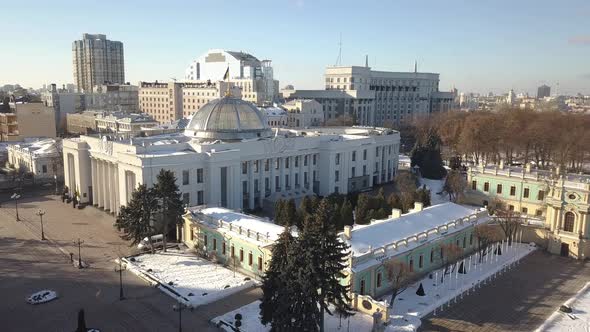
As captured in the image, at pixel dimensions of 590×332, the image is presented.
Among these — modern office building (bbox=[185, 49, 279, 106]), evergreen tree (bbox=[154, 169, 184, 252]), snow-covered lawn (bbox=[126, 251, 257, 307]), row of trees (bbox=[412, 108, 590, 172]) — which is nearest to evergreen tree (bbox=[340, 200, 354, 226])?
snow-covered lawn (bbox=[126, 251, 257, 307])

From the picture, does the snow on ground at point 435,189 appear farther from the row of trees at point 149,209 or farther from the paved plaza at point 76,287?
the paved plaza at point 76,287

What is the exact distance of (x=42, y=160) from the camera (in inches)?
2781

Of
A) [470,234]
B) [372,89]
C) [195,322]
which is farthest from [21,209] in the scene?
[372,89]

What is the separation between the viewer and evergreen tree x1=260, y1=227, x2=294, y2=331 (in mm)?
23875

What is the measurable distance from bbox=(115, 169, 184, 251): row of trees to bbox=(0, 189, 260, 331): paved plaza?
3.20 metres

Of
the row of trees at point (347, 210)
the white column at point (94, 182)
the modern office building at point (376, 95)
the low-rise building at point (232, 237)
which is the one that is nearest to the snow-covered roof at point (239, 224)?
the low-rise building at point (232, 237)

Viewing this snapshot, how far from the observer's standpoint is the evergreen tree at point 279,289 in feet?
78.3

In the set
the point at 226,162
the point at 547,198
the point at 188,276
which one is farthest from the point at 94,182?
the point at 547,198

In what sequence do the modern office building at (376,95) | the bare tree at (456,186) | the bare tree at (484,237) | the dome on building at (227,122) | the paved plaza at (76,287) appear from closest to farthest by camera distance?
1. the paved plaza at (76,287)
2. the bare tree at (484,237)
3. the bare tree at (456,186)
4. the dome on building at (227,122)
5. the modern office building at (376,95)

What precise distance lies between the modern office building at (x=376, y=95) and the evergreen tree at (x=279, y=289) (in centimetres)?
10252

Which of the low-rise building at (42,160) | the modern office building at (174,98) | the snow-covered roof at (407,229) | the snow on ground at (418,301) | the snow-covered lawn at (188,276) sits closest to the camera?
the snow on ground at (418,301)

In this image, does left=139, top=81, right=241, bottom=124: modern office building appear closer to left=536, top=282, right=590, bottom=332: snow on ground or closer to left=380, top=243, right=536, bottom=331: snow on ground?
left=380, top=243, right=536, bottom=331: snow on ground

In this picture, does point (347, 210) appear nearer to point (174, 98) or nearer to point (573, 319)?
point (573, 319)

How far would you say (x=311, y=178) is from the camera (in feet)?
202
